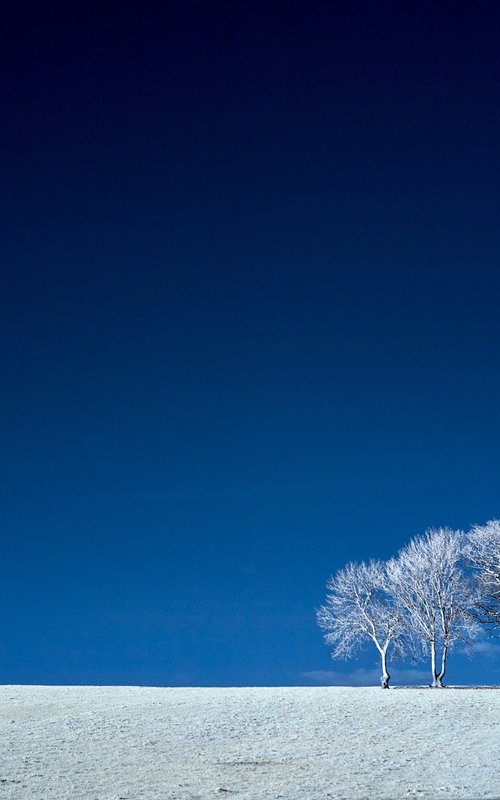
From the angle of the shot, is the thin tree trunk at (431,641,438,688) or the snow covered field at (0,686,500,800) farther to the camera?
the thin tree trunk at (431,641,438,688)

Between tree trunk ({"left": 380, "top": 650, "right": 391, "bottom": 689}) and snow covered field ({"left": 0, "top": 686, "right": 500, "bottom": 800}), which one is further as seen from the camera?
tree trunk ({"left": 380, "top": 650, "right": 391, "bottom": 689})

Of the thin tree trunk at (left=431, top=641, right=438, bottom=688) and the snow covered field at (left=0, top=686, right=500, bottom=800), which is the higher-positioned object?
the thin tree trunk at (left=431, top=641, right=438, bottom=688)

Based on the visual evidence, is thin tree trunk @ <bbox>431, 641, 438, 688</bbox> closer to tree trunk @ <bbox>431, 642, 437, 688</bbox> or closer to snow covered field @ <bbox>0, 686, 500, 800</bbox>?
tree trunk @ <bbox>431, 642, 437, 688</bbox>

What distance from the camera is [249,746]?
3192 cm

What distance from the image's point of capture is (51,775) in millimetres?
26406

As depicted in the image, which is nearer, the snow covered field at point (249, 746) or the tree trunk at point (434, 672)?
the snow covered field at point (249, 746)

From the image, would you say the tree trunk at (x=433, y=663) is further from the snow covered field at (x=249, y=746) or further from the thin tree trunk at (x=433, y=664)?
the snow covered field at (x=249, y=746)

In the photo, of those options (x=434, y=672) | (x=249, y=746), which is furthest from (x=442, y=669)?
(x=249, y=746)

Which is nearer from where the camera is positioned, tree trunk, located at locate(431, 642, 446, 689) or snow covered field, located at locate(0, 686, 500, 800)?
snow covered field, located at locate(0, 686, 500, 800)

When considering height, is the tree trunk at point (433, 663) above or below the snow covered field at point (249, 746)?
above

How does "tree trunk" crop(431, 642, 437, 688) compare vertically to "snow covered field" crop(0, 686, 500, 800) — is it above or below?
above

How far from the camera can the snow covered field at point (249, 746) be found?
952 inches

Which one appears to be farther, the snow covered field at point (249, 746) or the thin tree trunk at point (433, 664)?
the thin tree trunk at point (433, 664)

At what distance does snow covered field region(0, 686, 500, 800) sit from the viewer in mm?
24188
